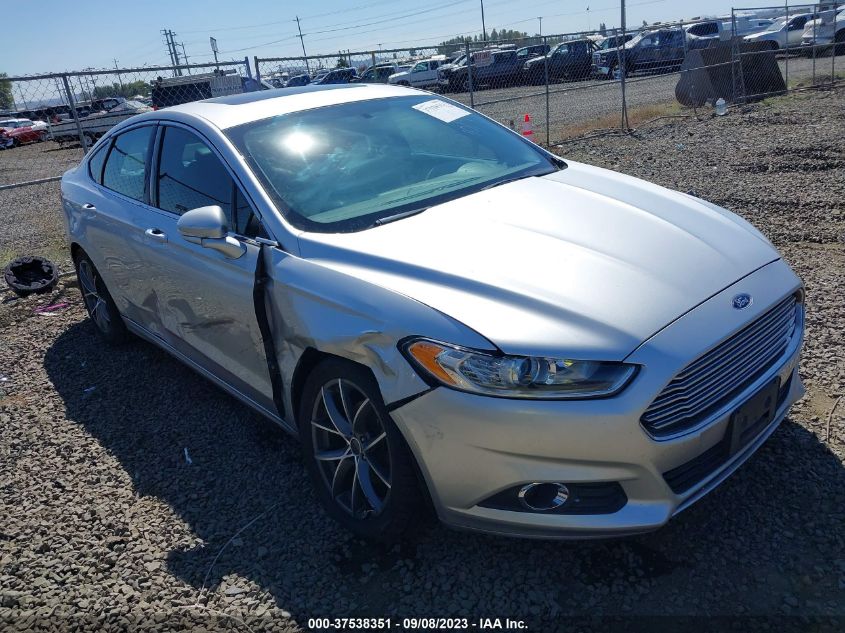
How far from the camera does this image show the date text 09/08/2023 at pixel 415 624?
2414mm

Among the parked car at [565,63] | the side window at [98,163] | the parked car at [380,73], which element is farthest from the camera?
the parked car at [565,63]

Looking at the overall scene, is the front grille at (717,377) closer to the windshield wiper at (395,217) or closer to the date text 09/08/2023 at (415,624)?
the date text 09/08/2023 at (415,624)

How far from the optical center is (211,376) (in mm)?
3799

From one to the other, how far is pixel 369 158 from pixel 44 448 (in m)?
2.46

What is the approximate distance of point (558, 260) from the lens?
2.60m

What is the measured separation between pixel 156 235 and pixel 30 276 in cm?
390

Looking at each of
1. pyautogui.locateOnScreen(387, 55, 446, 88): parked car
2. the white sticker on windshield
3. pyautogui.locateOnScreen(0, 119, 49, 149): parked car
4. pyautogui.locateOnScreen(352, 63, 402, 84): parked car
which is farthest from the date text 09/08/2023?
pyautogui.locateOnScreen(0, 119, 49, 149): parked car

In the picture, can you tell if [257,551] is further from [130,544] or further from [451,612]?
[451,612]

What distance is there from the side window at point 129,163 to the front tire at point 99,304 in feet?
2.47

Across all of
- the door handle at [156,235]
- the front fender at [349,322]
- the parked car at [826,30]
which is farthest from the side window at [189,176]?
the parked car at [826,30]

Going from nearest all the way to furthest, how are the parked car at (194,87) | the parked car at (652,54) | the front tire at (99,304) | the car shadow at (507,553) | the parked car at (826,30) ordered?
the car shadow at (507,553), the front tire at (99,304), the parked car at (194,87), the parked car at (826,30), the parked car at (652,54)

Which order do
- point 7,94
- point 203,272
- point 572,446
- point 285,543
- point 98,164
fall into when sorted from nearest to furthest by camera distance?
point 572,446 < point 285,543 < point 203,272 < point 98,164 < point 7,94

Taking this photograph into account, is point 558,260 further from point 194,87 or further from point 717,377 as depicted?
point 194,87

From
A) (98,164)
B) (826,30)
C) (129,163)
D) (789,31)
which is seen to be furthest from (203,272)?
(789,31)
